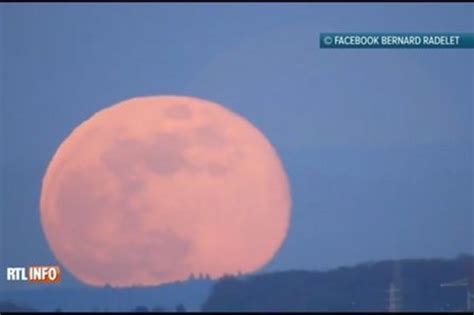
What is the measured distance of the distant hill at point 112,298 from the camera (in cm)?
576

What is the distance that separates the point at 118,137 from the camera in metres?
5.88

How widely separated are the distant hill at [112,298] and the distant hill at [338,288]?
0.16m

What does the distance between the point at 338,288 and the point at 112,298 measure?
1.97m

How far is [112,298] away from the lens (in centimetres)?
579

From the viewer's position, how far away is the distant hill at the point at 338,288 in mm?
5805

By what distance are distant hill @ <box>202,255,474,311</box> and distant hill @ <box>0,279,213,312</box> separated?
16cm

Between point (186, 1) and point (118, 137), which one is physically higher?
point (186, 1)

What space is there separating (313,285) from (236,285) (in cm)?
67

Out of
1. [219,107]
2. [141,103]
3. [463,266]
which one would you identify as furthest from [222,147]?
[463,266]

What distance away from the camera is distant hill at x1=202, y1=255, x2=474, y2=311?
580 cm

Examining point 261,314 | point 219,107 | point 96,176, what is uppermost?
point 219,107

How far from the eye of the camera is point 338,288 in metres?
5.82

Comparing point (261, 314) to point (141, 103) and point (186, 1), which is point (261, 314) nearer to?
point (141, 103)

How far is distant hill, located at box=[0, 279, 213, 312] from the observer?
5758 millimetres
